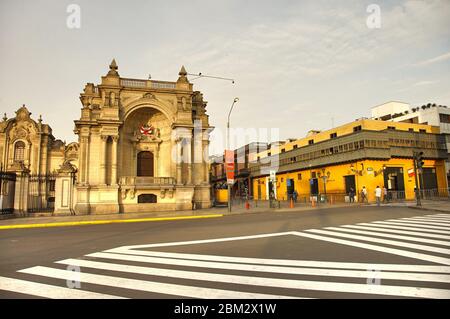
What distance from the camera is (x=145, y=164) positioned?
30812 mm

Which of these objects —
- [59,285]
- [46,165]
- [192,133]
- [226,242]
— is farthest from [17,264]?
[46,165]

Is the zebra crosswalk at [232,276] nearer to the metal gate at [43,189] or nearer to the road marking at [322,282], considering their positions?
the road marking at [322,282]

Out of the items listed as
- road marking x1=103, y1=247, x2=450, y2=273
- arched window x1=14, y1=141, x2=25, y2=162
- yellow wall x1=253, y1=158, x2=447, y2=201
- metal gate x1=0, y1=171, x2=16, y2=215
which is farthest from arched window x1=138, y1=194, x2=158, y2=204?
arched window x1=14, y1=141, x2=25, y2=162

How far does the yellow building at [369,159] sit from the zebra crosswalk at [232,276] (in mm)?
28257

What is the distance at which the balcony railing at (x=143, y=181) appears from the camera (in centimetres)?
2673

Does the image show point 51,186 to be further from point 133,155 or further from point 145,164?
point 145,164

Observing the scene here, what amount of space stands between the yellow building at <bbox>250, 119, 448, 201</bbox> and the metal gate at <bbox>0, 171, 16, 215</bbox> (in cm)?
2926

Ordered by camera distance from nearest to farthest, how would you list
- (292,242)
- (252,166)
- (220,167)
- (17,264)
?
1. (17,264)
2. (292,242)
3. (252,166)
4. (220,167)

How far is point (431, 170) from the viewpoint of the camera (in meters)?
38.8

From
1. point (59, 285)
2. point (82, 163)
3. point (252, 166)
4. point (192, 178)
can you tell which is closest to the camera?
point (59, 285)

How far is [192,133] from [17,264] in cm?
2389

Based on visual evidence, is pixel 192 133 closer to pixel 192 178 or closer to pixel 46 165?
pixel 192 178

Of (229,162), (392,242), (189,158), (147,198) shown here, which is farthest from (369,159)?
(392,242)

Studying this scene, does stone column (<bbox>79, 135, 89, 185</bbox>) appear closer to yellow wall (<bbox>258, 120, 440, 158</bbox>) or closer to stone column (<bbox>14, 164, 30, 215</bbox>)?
stone column (<bbox>14, 164, 30, 215</bbox>)
